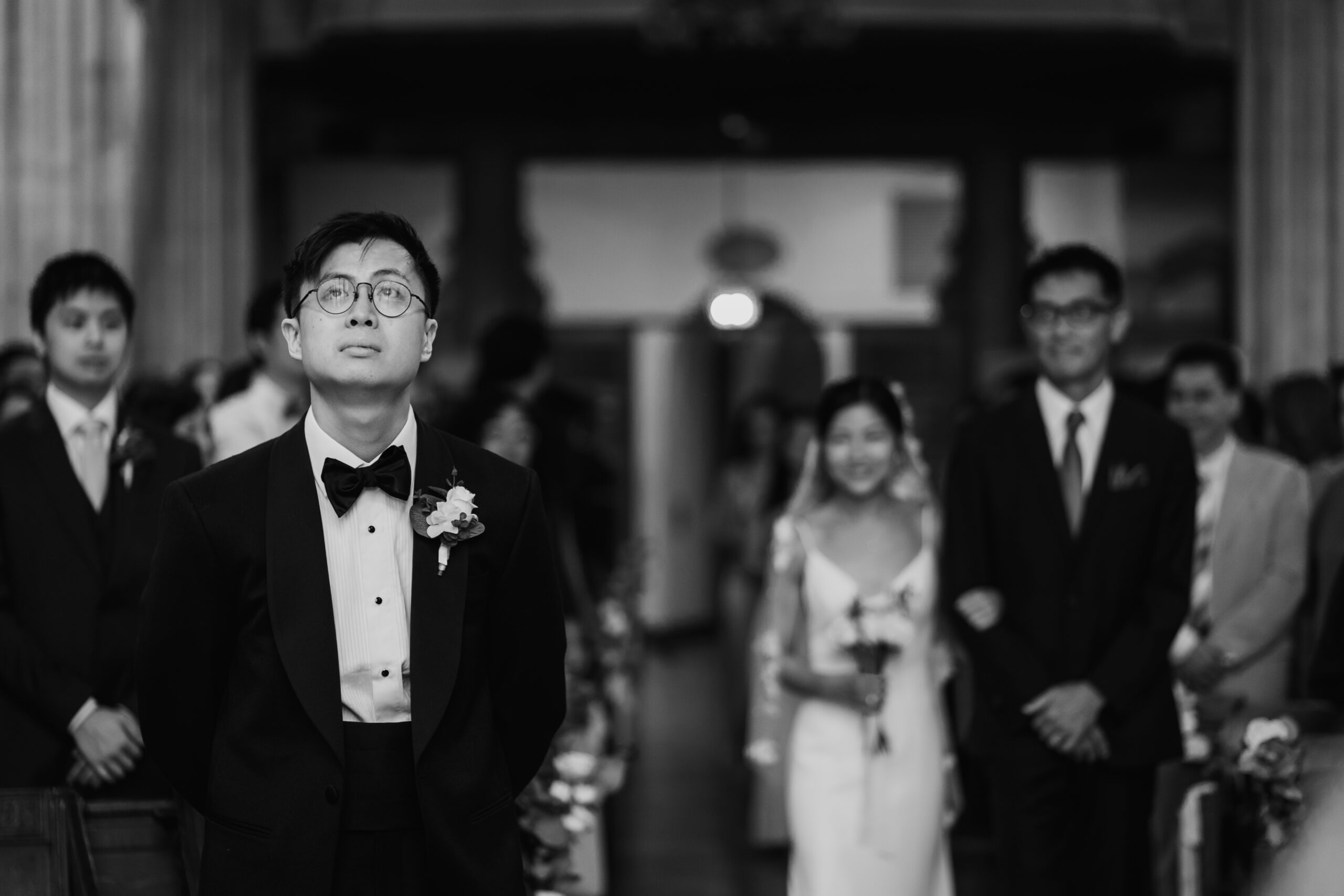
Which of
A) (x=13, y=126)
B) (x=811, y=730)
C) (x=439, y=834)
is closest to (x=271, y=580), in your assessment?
(x=439, y=834)

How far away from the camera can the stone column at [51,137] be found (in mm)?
8797

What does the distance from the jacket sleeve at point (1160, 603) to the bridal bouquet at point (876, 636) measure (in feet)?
2.52

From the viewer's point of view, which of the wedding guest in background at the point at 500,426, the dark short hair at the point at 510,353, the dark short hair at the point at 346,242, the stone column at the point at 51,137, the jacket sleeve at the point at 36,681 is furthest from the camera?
the stone column at the point at 51,137

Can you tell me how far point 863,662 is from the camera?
565cm

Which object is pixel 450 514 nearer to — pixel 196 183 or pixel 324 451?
pixel 324 451

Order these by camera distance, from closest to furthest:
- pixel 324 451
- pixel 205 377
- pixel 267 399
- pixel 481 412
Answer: pixel 324 451, pixel 267 399, pixel 481 412, pixel 205 377

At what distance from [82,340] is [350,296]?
1.69 m

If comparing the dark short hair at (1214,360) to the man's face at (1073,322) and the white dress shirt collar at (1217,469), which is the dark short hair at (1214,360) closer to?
the white dress shirt collar at (1217,469)

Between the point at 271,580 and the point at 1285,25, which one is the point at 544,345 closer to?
Answer: the point at 271,580

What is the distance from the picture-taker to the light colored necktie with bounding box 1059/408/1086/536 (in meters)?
5.14

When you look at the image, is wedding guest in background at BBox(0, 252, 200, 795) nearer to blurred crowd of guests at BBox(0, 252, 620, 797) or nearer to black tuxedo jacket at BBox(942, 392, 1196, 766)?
blurred crowd of guests at BBox(0, 252, 620, 797)

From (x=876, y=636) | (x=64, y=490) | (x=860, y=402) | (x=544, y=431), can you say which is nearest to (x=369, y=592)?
(x=64, y=490)

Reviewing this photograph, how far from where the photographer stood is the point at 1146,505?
5070mm

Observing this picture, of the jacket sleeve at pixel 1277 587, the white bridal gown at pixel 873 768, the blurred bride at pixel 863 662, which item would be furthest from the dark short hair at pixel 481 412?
the jacket sleeve at pixel 1277 587
